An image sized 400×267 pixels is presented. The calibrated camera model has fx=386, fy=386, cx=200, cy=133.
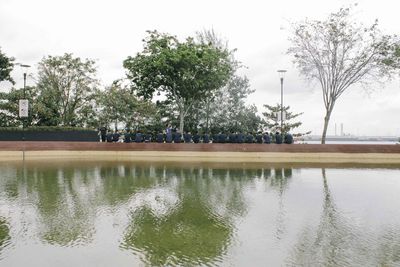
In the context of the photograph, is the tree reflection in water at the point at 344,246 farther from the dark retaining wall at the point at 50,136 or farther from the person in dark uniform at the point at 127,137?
the dark retaining wall at the point at 50,136

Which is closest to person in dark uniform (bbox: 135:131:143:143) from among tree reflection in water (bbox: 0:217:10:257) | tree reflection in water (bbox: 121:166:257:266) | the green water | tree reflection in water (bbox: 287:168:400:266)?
the green water

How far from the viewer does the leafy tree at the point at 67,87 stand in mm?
44969

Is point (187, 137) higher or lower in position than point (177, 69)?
lower

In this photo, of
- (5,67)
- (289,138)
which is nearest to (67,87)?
(5,67)

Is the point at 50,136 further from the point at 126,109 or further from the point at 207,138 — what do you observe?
the point at 207,138

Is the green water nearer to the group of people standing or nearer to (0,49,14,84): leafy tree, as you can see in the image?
the group of people standing

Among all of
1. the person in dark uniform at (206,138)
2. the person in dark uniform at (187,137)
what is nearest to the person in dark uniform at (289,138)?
the person in dark uniform at (206,138)

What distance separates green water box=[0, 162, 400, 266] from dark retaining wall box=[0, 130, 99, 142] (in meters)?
18.8

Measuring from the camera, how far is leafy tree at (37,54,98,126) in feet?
148

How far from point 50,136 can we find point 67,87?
12.8 m

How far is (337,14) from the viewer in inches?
1375

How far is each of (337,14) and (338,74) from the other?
17.6ft

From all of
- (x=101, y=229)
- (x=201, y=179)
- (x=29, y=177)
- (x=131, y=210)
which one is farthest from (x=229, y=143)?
(x=101, y=229)

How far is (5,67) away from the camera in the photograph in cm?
4094
